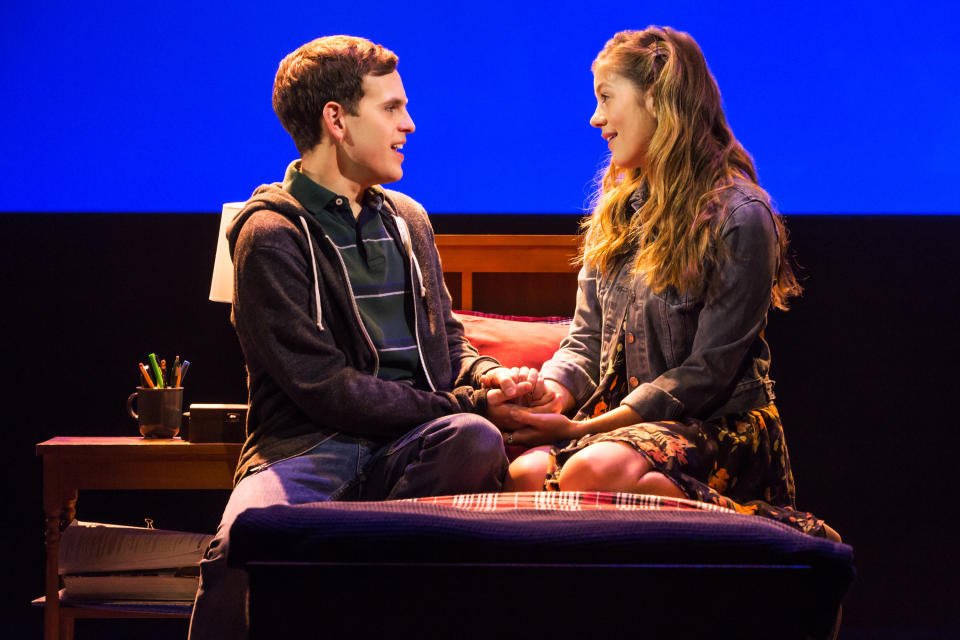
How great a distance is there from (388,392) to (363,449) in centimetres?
14

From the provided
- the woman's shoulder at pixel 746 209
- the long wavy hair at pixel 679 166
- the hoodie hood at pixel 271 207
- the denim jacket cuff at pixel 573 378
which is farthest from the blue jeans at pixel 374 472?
the woman's shoulder at pixel 746 209

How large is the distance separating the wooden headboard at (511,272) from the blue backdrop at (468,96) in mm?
227

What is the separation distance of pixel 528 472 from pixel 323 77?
99cm

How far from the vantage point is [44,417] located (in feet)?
10.1

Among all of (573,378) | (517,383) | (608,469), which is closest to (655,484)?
(608,469)

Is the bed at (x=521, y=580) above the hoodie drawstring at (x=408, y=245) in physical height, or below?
below

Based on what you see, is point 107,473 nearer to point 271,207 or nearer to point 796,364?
point 271,207

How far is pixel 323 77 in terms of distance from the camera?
2230 mm

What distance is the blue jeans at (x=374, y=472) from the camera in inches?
70.6

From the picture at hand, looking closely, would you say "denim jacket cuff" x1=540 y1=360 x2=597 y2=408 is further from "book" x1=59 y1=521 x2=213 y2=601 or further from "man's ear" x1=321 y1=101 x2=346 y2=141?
"book" x1=59 y1=521 x2=213 y2=601

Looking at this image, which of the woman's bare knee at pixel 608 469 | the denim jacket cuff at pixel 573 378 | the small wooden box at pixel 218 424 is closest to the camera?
the woman's bare knee at pixel 608 469

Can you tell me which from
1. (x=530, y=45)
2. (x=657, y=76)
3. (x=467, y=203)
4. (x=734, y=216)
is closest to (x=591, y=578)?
(x=734, y=216)

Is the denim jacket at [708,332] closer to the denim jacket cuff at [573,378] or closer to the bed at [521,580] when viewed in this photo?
the denim jacket cuff at [573,378]

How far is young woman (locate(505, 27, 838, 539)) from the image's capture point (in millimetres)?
2010
